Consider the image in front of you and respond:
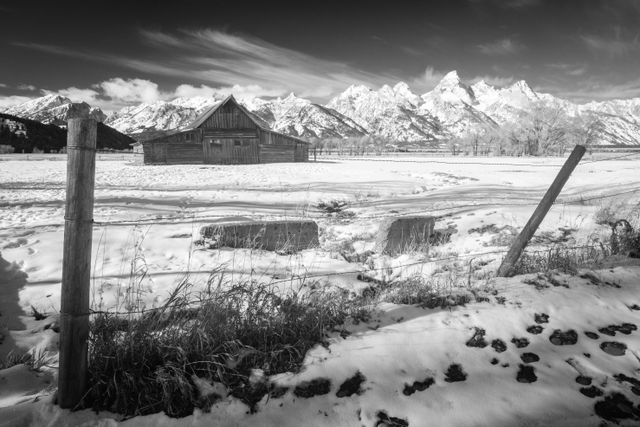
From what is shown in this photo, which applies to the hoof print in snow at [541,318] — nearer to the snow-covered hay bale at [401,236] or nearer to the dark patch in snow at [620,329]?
the dark patch in snow at [620,329]

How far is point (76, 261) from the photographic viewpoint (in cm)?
204

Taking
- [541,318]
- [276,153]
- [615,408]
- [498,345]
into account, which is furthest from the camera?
[276,153]

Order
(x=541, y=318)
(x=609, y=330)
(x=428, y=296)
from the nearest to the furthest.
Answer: (x=609, y=330) < (x=541, y=318) < (x=428, y=296)

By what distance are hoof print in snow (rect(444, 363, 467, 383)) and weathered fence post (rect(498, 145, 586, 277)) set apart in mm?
2085

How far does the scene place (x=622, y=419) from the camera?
2.10m

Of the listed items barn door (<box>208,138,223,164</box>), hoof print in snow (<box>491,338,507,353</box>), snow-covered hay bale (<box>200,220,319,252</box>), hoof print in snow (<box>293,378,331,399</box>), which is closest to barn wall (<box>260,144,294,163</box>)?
barn door (<box>208,138,223,164</box>)

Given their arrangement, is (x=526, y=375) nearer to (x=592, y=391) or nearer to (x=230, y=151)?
(x=592, y=391)

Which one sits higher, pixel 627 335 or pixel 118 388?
pixel 627 335

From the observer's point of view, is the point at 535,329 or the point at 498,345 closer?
the point at 498,345

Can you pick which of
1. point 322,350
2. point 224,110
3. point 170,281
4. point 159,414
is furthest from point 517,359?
point 224,110

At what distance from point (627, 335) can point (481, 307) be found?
1.15 meters

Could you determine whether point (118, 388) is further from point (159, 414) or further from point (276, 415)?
point (276, 415)

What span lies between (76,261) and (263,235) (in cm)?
471

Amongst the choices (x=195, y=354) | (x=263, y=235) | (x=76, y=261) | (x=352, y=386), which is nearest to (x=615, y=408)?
(x=352, y=386)
